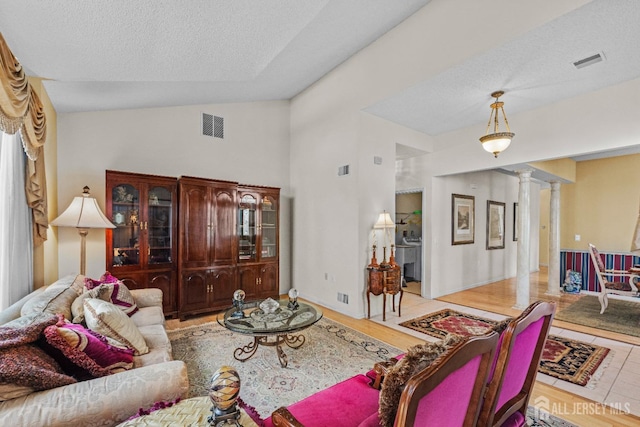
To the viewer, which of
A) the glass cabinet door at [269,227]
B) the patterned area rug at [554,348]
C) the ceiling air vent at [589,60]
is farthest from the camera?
the glass cabinet door at [269,227]

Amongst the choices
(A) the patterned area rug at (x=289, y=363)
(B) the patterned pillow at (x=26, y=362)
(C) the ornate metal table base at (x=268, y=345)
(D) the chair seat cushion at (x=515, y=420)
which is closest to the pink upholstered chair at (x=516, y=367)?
(D) the chair seat cushion at (x=515, y=420)

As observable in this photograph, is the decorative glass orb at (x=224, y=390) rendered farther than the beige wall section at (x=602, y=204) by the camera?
No

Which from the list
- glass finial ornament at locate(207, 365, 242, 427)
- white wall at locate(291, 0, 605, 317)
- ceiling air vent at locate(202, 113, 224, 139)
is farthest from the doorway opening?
glass finial ornament at locate(207, 365, 242, 427)

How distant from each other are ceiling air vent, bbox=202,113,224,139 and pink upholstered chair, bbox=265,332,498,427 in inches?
177

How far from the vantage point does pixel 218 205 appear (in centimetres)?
441

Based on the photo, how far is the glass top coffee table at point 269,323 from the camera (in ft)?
8.32

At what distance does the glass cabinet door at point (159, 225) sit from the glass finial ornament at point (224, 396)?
3.47m

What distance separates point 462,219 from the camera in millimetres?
A: 6031

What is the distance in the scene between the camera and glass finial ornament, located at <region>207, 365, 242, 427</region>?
1074mm

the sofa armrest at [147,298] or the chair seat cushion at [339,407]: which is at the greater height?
the sofa armrest at [147,298]

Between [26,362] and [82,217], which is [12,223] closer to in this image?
[82,217]

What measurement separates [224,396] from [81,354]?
1064mm

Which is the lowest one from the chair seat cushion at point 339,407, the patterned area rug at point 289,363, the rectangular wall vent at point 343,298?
the patterned area rug at point 289,363

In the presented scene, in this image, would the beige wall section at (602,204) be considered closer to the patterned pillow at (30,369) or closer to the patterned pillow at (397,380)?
the patterned pillow at (397,380)
